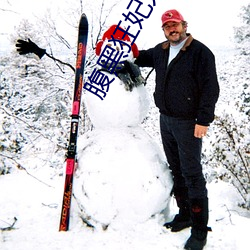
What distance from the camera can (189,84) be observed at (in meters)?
2.46

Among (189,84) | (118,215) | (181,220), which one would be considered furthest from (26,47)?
(181,220)

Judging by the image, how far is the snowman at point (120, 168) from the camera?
275 centimetres

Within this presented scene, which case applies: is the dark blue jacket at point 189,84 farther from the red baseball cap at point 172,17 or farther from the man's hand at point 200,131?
the red baseball cap at point 172,17

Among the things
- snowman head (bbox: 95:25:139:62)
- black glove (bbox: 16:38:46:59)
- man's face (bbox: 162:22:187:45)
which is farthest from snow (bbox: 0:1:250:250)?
black glove (bbox: 16:38:46:59)

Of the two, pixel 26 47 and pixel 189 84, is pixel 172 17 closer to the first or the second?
pixel 189 84

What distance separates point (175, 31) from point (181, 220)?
1.89 metres

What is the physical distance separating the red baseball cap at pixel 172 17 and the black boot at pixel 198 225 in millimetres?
1634

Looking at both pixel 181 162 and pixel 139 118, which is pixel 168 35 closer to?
pixel 139 118

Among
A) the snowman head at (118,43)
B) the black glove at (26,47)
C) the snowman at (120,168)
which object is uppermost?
the snowman head at (118,43)

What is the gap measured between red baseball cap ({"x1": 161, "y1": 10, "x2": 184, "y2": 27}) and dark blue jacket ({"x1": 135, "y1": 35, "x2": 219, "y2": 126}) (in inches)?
7.7

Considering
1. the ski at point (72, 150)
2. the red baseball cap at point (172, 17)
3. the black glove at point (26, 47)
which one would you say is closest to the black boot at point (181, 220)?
the ski at point (72, 150)

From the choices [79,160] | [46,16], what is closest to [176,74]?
[79,160]

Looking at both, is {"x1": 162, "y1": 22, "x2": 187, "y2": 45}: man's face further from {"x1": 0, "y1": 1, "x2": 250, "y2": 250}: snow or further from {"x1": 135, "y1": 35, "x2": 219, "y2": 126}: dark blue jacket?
{"x1": 0, "y1": 1, "x2": 250, "y2": 250}: snow

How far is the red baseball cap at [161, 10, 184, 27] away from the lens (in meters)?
2.42
